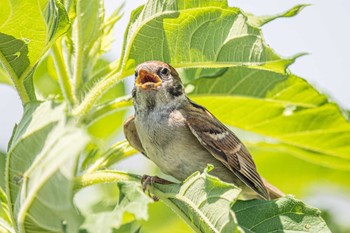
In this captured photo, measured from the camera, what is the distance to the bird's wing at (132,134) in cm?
321

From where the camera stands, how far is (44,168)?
178 cm

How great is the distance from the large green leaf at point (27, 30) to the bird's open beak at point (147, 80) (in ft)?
2.55

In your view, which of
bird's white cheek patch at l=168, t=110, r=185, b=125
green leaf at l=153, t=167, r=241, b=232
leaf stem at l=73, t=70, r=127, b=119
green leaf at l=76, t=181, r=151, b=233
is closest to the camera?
green leaf at l=153, t=167, r=241, b=232

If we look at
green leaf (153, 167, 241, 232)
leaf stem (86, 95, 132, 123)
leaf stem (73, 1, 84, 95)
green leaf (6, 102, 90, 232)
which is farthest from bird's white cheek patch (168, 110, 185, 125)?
Result: green leaf (6, 102, 90, 232)

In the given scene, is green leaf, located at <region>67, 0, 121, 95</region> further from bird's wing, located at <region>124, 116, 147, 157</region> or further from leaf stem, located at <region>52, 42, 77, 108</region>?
bird's wing, located at <region>124, 116, 147, 157</region>

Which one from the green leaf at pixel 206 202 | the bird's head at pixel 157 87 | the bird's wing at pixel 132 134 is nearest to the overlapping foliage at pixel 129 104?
the green leaf at pixel 206 202

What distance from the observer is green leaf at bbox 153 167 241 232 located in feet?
6.97

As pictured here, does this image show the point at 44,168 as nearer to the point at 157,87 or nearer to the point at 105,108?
the point at 105,108

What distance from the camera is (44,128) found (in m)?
1.89

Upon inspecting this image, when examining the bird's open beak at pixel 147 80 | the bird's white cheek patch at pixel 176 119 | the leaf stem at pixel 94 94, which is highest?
the leaf stem at pixel 94 94

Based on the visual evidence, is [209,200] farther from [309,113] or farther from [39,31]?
[309,113]

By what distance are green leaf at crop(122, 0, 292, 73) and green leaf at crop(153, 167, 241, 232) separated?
52 centimetres

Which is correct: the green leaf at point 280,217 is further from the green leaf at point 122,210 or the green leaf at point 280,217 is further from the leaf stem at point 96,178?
the leaf stem at point 96,178

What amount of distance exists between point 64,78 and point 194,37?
551 mm
